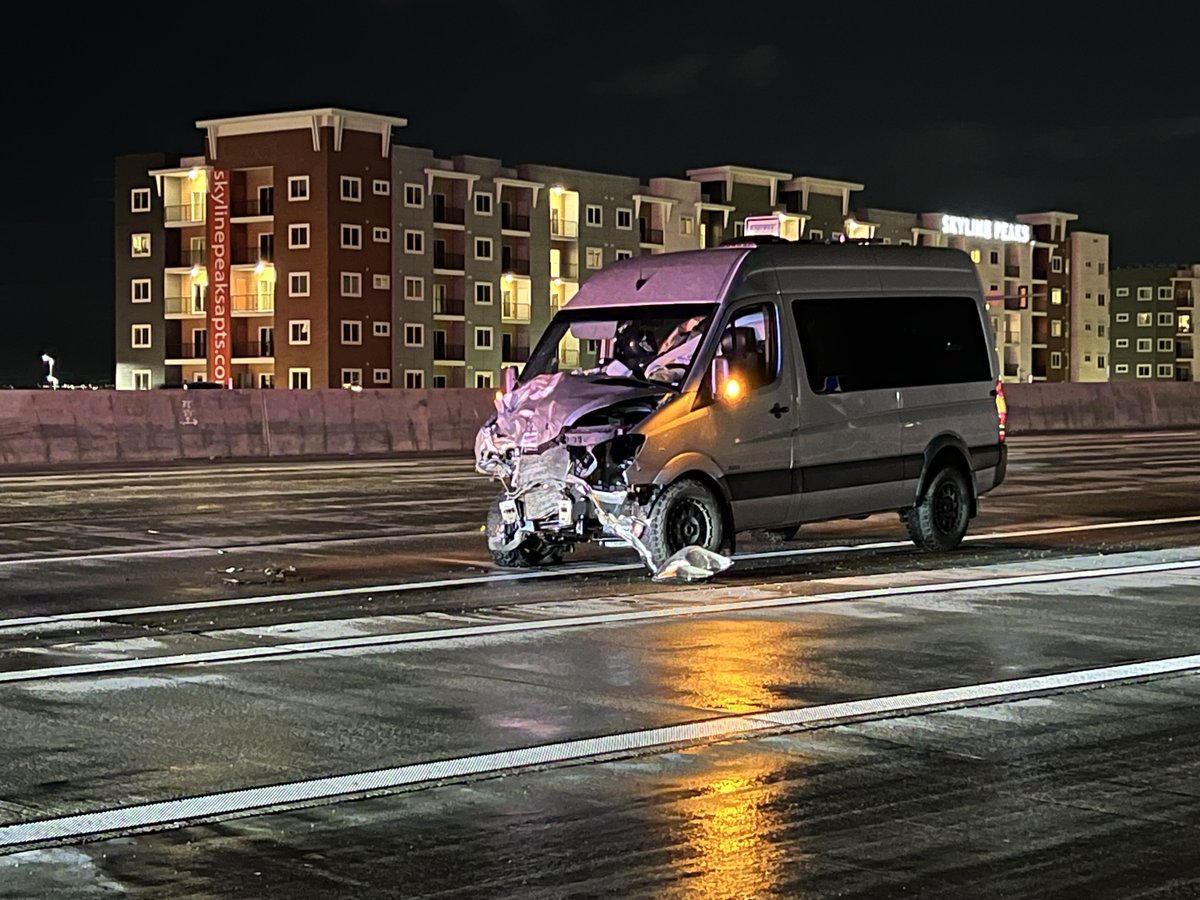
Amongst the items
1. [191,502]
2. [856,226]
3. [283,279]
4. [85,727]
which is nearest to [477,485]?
[191,502]

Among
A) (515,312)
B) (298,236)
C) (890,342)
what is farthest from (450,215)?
(890,342)

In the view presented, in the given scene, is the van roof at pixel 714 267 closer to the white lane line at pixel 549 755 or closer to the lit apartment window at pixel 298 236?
the white lane line at pixel 549 755

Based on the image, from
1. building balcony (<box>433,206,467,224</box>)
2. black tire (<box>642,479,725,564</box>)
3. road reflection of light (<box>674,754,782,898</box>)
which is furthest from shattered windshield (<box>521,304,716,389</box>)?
building balcony (<box>433,206,467,224</box>)

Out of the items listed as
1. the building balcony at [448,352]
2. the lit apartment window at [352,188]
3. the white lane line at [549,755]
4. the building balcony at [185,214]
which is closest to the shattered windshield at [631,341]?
the white lane line at [549,755]

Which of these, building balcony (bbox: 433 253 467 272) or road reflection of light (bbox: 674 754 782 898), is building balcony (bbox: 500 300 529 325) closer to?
building balcony (bbox: 433 253 467 272)

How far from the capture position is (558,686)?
9.37m

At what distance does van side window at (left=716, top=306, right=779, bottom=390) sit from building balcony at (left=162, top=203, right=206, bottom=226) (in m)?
83.1

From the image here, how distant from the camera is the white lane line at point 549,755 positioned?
6.63 metres

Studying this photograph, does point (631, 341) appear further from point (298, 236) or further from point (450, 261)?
point (450, 261)

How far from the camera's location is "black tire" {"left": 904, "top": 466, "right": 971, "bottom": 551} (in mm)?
16016

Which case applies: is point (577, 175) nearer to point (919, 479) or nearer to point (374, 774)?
point (919, 479)

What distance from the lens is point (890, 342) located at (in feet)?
52.3

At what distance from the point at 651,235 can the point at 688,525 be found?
93130 millimetres

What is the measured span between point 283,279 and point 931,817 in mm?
85422
